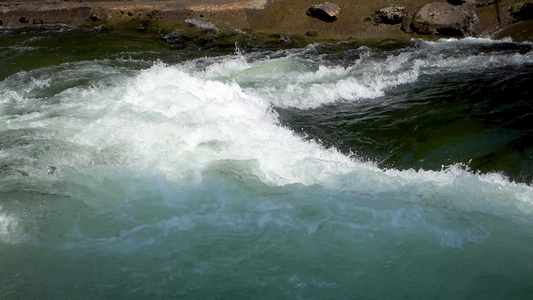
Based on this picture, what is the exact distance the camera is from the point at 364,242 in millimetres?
4781

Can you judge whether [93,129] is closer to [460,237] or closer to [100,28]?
[460,237]

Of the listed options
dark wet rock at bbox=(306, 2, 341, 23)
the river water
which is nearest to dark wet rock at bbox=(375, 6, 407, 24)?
dark wet rock at bbox=(306, 2, 341, 23)

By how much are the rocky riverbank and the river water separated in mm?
2343

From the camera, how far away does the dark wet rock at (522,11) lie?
1121 centimetres

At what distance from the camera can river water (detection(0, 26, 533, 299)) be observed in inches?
174

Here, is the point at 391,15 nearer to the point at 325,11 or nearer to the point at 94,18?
the point at 325,11

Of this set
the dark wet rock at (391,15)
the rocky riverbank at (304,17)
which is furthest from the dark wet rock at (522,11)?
the dark wet rock at (391,15)

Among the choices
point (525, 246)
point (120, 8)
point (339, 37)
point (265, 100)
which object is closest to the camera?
point (525, 246)

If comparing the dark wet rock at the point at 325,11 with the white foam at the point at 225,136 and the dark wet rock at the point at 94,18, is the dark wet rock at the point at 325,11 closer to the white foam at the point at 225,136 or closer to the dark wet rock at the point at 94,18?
the white foam at the point at 225,136

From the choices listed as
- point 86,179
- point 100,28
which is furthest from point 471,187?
point 100,28

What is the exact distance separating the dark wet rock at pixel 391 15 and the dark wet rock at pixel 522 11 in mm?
2359

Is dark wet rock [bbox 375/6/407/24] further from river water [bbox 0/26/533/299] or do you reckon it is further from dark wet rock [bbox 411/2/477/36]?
river water [bbox 0/26/533/299]

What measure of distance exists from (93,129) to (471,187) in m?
4.56

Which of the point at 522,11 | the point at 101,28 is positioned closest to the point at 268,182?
the point at 101,28
